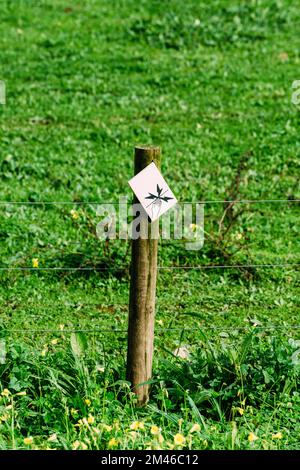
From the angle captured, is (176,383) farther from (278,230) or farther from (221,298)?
(278,230)

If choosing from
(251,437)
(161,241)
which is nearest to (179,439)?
(251,437)

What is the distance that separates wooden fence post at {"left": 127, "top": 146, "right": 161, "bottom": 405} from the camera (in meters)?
4.81

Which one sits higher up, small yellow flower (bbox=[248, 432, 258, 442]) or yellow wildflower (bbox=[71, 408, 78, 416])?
yellow wildflower (bbox=[71, 408, 78, 416])

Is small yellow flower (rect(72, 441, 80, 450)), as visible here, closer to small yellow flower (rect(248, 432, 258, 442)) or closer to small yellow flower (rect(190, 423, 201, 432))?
small yellow flower (rect(190, 423, 201, 432))

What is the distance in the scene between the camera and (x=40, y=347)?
5.86 metres

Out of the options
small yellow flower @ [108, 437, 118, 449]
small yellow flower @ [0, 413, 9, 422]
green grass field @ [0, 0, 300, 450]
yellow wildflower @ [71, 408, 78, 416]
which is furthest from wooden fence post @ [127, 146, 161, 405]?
small yellow flower @ [0, 413, 9, 422]

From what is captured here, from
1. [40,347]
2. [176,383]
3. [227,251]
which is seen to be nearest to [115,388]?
[176,383]

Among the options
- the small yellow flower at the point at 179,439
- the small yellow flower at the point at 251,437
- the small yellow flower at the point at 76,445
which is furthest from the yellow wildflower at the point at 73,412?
the small yellow flower at the point at 251,437

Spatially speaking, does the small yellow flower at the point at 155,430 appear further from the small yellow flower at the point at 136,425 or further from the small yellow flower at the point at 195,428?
the small yellow flower at the point at 195,428

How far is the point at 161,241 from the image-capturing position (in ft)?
23.8

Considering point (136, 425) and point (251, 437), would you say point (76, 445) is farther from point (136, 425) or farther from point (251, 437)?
point (251, 437)

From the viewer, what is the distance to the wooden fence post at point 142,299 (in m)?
4.81

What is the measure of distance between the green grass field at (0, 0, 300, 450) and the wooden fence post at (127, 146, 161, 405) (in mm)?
111

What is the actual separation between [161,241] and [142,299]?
7.70 ft
